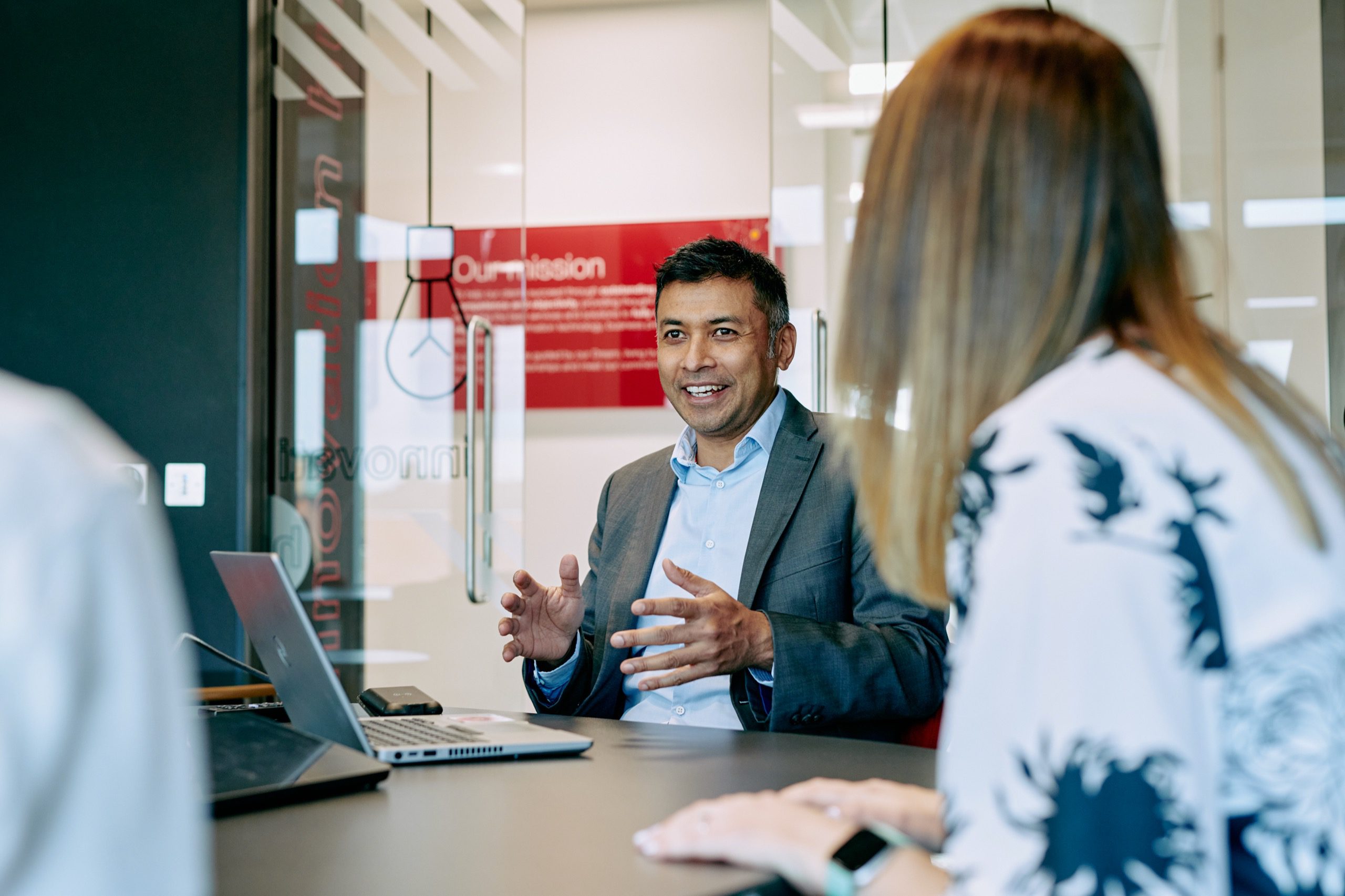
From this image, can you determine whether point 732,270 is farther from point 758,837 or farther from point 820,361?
point 758,837

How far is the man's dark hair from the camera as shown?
8.44 ft

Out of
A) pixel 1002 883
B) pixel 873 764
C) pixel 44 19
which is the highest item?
pixel 44 19

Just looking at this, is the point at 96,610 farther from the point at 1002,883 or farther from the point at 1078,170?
the point at 1078,170

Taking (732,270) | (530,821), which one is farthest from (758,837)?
(732,270)

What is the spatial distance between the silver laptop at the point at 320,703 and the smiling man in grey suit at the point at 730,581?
221 millimetres

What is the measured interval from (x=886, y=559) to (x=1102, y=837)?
13.4 inches

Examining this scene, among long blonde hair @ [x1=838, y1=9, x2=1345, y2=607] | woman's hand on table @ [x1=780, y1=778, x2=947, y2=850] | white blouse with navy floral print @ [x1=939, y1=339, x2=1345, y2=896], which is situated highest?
long blonde hair @ [x1=838, y1=9, x2=1345, y2=607]

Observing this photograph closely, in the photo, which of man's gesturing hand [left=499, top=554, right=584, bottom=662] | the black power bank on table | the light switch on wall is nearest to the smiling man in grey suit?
man's gesturing hand [left=499, top=554, right=584, bottom=662]

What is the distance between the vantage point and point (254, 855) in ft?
3.16

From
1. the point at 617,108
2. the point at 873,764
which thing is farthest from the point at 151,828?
the point at 617,108

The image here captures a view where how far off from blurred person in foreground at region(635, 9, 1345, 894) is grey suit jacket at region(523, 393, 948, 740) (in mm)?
1012

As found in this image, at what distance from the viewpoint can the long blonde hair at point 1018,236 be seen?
0.80 meters

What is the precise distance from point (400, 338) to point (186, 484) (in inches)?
31.3

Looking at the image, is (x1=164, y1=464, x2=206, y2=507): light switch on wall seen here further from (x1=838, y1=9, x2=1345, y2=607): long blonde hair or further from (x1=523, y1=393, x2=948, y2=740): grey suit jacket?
(x1=838, y1=9, x2=1345, y2=607): long blonde hair
